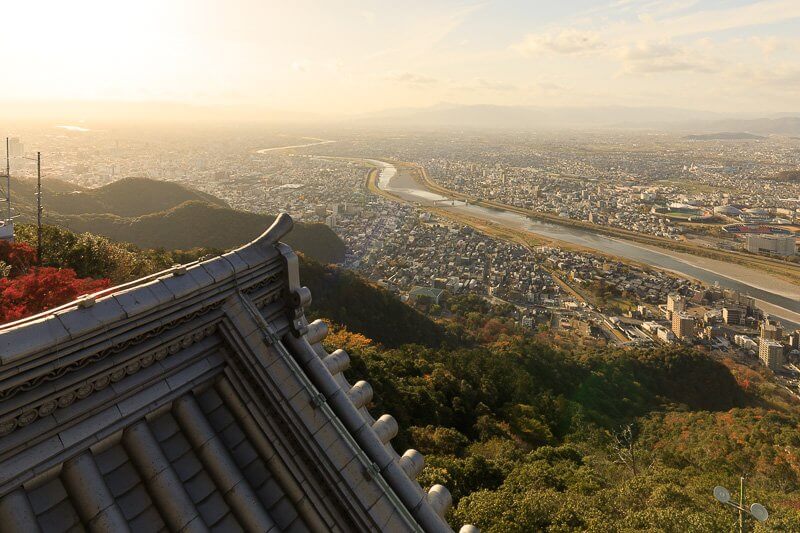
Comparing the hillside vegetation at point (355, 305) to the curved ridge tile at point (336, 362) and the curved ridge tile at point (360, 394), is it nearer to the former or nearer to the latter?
the curved ridge tile at point (336, 362)

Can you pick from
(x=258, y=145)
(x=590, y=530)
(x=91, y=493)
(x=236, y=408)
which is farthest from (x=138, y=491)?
(x=258, y=145)

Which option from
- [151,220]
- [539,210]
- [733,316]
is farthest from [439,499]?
[539,210]

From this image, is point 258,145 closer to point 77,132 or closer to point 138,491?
point 77,132

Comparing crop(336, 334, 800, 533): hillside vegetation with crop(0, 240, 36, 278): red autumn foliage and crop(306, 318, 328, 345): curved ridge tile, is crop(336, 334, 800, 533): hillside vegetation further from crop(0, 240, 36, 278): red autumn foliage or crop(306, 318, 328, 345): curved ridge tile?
crop(0, 240, 36, 278): red autumn foliage

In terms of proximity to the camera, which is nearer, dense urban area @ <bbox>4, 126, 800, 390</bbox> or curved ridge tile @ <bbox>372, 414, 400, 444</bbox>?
curved ridge tile @ <bbox>372, 414, 400, 444</bbox>

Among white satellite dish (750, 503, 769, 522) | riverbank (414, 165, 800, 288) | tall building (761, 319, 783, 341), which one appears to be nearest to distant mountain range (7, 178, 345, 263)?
tall building (761, 319, 783, 341)

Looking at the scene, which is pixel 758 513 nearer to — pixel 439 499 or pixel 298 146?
pixel 439 499

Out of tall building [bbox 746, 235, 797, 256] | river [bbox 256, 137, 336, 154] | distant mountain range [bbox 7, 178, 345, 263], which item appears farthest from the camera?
river [bbox 256, 137, 336, 154]
